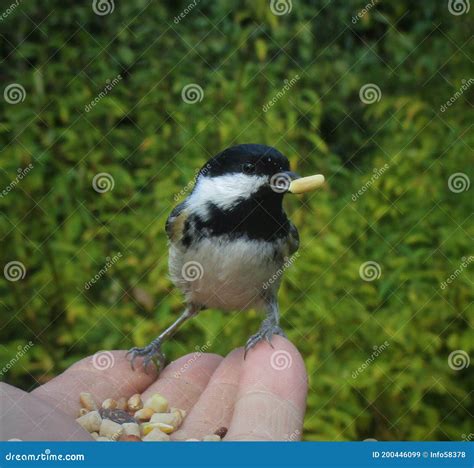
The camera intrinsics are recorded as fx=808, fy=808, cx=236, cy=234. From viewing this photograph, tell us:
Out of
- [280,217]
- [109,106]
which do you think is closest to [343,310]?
[280,217]
